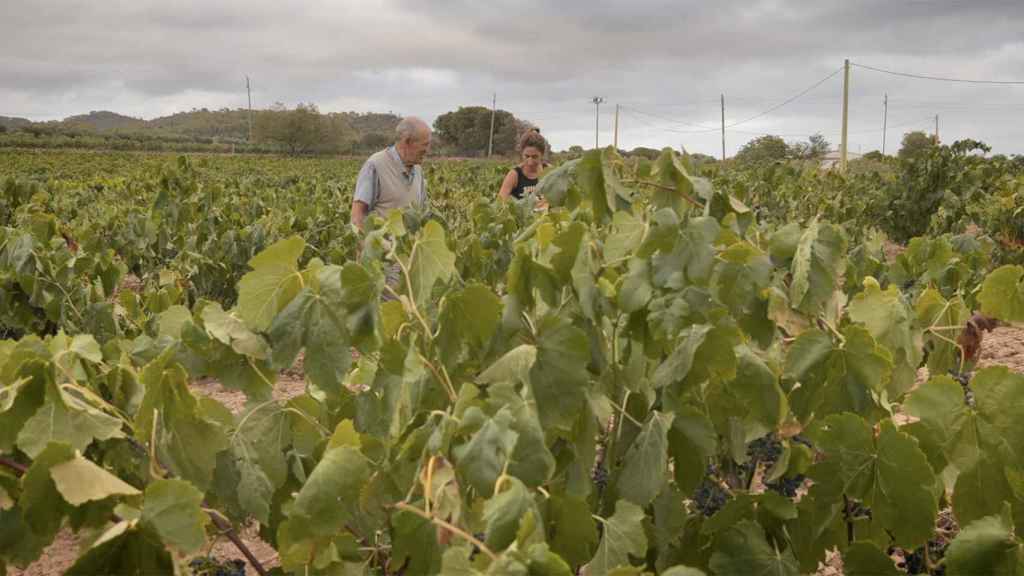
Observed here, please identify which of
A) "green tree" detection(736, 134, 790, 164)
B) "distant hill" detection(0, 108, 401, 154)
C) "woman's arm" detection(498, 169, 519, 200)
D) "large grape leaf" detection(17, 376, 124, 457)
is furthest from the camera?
"distant hill" detection(0, 108, 401, 154)

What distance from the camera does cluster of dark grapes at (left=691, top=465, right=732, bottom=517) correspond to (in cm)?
178

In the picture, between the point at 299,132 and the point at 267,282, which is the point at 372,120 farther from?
the point at 267,282

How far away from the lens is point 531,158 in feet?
19.8

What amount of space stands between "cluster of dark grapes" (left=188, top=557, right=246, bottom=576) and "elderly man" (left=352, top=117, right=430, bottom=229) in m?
3.73

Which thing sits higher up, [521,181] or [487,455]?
[521,181]

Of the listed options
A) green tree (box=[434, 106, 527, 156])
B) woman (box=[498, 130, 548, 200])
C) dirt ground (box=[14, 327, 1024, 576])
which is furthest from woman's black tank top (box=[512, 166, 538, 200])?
green tree (box=[434, 106, 527, 156])

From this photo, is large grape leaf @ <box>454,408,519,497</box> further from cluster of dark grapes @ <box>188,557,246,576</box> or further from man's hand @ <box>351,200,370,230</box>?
man's hand @ <box>351,200,370,230</box>

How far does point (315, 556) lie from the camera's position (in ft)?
4.53

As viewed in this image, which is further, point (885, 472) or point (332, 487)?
point (885, 472)

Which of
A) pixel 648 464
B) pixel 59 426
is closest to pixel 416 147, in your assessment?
Answer: pixel 648 464

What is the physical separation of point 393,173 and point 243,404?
3.47 m

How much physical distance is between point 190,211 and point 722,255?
9.64 m

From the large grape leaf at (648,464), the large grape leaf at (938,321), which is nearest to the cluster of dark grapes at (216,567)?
the large grape leaf at (648,464)

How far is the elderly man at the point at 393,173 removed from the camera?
541 centimetres
